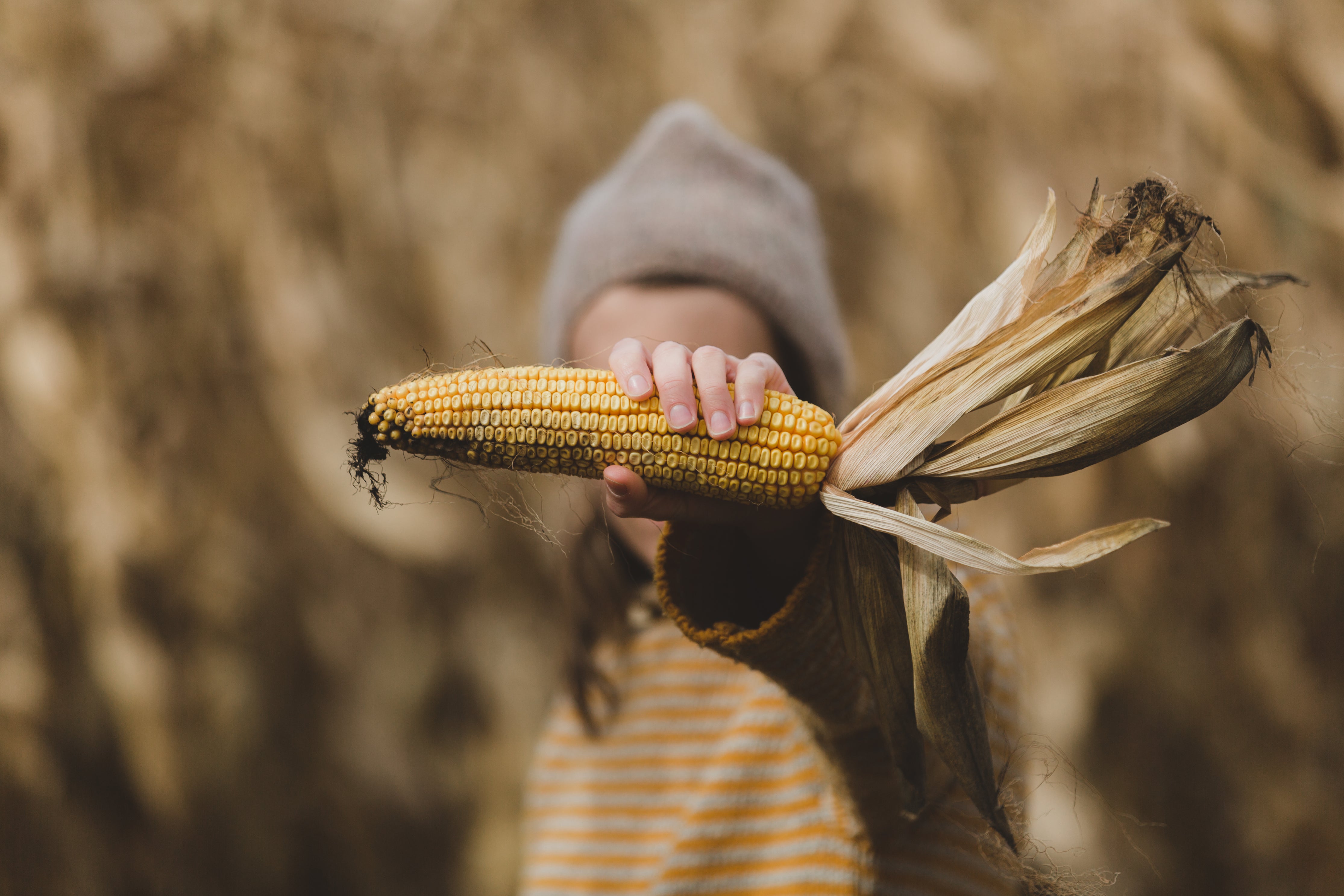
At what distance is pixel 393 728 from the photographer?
65.2 inches

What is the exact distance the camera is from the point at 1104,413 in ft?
1.44

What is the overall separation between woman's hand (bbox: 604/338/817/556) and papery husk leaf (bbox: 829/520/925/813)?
40 mm

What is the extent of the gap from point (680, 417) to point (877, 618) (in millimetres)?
192

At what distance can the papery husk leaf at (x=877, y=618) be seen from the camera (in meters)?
0.47

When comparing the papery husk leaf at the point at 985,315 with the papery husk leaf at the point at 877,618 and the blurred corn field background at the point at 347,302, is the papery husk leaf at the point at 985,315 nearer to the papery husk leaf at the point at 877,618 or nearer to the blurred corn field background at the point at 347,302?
the papery husk leaf at the point at 877,618

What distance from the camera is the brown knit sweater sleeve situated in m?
0.48

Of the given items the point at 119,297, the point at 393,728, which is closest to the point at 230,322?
the point at 119,297

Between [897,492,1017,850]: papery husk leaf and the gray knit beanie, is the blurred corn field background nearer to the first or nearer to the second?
the gray knit beanie

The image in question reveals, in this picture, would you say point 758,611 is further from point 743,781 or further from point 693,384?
point 743,781

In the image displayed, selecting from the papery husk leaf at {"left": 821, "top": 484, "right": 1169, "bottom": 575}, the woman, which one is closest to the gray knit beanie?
the woman

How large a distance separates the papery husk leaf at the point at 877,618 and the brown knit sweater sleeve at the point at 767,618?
1cm

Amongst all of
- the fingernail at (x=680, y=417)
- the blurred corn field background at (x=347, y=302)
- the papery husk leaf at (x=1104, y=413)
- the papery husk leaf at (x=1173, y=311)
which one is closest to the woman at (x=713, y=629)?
the fingernail at (x=680, y=417)

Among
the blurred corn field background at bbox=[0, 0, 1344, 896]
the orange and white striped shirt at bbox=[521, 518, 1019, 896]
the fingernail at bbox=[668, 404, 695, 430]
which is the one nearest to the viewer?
the fingernail at bbox=[668, 404, 695, 430]

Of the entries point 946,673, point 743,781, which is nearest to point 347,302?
point 743,781
